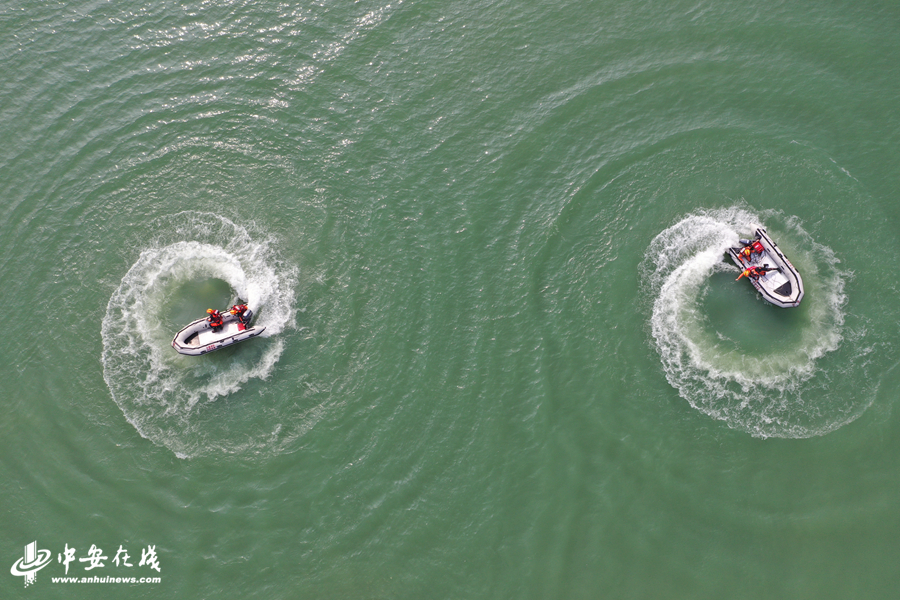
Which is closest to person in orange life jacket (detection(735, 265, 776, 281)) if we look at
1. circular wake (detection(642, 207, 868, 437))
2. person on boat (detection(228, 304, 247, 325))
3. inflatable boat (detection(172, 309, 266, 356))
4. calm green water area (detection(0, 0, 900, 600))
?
circular wake (detection(642, 207, 868, 437))

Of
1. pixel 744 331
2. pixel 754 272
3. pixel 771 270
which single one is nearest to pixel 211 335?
pixel 744 331

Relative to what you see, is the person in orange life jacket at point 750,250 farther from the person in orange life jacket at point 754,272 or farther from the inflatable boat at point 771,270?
the person in orange life jacket at point 754,272

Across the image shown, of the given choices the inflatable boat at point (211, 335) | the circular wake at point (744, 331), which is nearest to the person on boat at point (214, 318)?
the inflatable boat at point (211, 335)

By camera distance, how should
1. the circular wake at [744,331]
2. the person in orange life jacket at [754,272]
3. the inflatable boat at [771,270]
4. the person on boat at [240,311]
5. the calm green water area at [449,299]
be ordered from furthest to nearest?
the person in orange life jacket at [754,272] → the person on boat at [240,311] → the inflatable boat at [771,270] → the circular wake at [744,331] → the calm green water area at [449,299]

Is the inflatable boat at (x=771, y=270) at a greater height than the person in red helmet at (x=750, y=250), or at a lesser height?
lesser

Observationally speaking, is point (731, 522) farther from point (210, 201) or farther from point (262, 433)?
point (210, 201)

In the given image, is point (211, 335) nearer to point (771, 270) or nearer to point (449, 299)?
point (449, 299)
